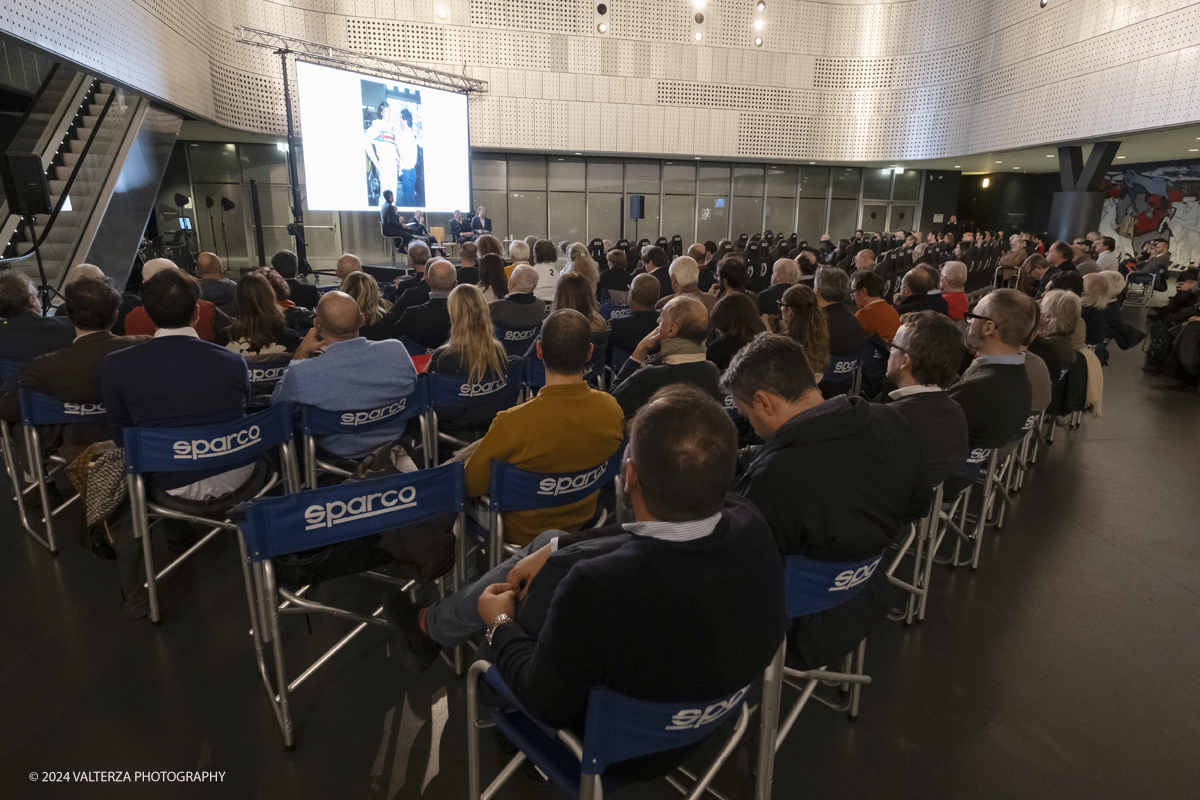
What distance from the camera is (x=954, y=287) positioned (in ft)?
19.2

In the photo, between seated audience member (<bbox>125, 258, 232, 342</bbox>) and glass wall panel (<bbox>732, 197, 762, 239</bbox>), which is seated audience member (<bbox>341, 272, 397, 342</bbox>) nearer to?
seated audience member (<bbox>125, 258, 232, 342</bbox>)

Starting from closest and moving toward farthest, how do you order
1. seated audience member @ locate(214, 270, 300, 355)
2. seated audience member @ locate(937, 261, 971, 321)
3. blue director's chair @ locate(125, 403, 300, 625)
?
blue director's chair @ locate(125, 403, 300, 625) → seated audience member @ locate(214, 270, 300, 355) → seated audience member @ locate(937, 261, 971, 321)

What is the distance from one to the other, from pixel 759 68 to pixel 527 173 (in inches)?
263

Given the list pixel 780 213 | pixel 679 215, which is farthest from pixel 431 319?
pixel 780 213

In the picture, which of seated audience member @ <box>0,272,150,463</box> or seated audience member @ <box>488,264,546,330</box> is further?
seated audience member @ <box>488,264,546,330</box>

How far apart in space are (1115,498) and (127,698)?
5447mm

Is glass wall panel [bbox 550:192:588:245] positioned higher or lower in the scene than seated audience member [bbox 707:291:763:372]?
higher

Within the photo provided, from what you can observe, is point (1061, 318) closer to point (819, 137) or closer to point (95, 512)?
point (95, 512)

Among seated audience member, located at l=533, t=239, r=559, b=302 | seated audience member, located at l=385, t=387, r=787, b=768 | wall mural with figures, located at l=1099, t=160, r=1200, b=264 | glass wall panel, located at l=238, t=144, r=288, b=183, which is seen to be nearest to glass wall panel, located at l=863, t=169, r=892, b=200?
wall mural with figures, located at l=1099, t=160, r=1200, b=264

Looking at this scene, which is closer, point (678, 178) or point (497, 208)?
point (497, 208)

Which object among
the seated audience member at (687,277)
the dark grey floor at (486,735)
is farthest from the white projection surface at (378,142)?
the dark grey floor at (486,735)

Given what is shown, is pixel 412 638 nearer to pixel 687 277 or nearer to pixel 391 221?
pixel 687 277

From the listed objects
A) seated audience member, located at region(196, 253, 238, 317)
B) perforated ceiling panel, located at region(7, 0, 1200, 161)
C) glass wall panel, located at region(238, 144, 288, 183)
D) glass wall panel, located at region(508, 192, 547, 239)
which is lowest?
seated audience member, located at region(196, 253, 238, 317)

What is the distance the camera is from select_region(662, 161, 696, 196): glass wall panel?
1839 cm
